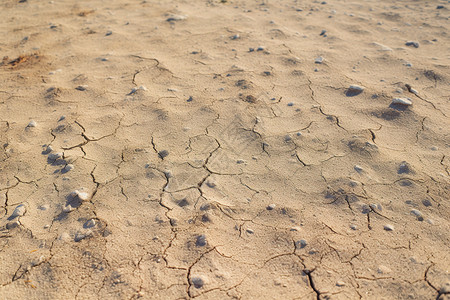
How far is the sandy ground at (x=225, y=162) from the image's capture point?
6.29 ft

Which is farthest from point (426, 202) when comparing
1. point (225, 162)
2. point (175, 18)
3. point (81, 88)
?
point (175, 18)

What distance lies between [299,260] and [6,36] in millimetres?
4445

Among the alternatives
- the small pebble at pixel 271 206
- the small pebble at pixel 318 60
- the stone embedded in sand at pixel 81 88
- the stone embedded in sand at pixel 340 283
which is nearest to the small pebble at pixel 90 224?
the small pebble at pixel 271 206

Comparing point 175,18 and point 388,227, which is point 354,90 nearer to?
point 388,227

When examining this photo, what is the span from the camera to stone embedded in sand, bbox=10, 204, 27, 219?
7.26 feet

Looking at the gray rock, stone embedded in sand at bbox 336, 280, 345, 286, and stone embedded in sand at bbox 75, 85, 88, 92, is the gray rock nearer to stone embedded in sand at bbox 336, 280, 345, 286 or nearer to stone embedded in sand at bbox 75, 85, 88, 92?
stone embedded in sand at bbox 75, 85, 88, 92

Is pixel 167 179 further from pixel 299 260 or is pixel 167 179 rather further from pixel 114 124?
pixel 299 260

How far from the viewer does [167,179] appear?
2475 mm

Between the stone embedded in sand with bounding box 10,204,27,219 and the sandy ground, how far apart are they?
0.07ft

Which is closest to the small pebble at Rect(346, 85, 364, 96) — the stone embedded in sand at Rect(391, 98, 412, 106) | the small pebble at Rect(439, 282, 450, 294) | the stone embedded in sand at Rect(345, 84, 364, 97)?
the stone embedded in sand at Rect(345, 84, 364, 97)

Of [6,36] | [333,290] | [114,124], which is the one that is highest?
[6,36]

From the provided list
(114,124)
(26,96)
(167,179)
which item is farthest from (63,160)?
(26,96)

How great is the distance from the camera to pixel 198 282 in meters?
1.87

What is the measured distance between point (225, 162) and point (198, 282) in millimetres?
969
